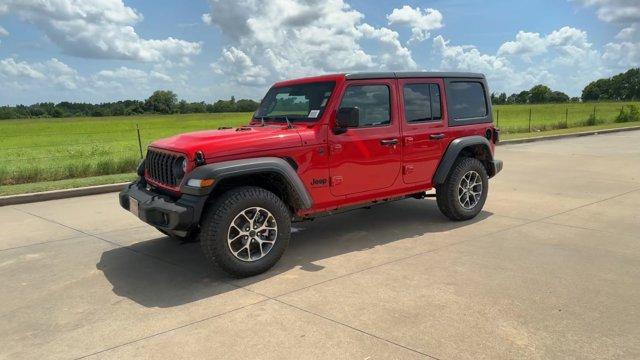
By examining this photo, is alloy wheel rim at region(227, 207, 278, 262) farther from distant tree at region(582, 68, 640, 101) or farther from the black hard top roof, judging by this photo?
distant tree at region(582, 68, 640, 101)

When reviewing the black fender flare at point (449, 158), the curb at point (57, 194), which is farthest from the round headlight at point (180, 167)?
the curb at point (57, 194)

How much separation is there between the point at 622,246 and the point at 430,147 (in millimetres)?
2229

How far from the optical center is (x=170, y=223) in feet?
14.4

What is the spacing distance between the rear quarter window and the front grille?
3.37 metres

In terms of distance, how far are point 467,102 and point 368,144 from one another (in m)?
1.88

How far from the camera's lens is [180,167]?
4.67 meters

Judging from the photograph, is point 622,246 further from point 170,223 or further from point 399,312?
point 170,223

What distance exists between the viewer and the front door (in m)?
5.28

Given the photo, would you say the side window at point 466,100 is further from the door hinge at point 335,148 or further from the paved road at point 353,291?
the door hinge at point 335,148

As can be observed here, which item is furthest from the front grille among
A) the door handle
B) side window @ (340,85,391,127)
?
the door handle

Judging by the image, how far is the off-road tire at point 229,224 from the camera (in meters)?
4.45

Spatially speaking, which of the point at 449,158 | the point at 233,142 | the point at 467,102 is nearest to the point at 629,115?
the point at 467,102

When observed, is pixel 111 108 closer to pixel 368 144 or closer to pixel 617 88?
pixel 368 144

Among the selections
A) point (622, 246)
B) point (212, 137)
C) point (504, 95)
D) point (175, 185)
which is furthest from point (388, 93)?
point (504, 95)
